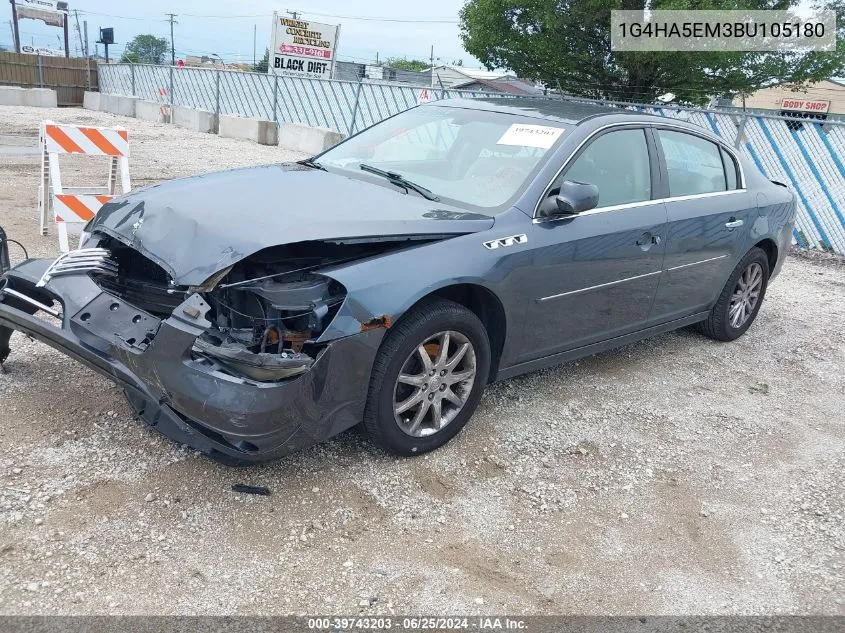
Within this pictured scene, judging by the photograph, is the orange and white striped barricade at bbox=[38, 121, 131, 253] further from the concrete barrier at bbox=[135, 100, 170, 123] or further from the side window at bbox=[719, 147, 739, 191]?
the concrete barrier at bbox=[135, 100, 170, 123]

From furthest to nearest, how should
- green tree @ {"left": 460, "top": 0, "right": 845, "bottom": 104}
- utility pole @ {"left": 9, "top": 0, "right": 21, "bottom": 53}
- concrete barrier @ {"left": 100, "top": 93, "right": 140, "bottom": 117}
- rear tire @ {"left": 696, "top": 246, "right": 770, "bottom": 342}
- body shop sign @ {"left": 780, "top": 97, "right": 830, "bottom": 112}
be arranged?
body shop sign @ {"left": 780, "top": 97, "right": 830, "bottom": 112} < utility pole @ {"left": 9, "top": 0, "right": 21, "bottom": 53} < concrete barrier @ {"left": 100, "top": 93, "right": 140, "bottom": 117} < green tree @ {"left": 460, "top": 0, "right": 845, "bottom": 104} < rear tire @ {"left": 696, "top": 246, "right": 770, "bottom": 342}

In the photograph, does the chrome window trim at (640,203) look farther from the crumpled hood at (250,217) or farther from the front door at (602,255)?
the crumpled hood at (250,217)

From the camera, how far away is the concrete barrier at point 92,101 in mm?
27031

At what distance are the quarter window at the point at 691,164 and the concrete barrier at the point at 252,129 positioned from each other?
1405 cm

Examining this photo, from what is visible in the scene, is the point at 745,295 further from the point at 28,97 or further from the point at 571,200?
the point at 28,97

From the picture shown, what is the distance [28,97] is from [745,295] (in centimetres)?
2695

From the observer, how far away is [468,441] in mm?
3922

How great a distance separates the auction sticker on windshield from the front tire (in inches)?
46.7

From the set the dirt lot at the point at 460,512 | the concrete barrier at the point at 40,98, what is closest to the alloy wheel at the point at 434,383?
the dirt lot at the point at 460,512

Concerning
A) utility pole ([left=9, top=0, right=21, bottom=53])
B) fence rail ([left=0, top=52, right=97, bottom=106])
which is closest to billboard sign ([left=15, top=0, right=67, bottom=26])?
utility pole ([left=9, top=0, right=21, bottom=53])

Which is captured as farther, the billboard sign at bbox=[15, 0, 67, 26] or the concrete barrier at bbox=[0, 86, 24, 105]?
the billboard sign at bbox=[15, 0, 67, 26]

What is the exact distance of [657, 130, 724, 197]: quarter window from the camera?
15.8 ft

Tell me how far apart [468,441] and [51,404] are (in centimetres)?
223

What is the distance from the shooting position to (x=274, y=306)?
9.83 ft
